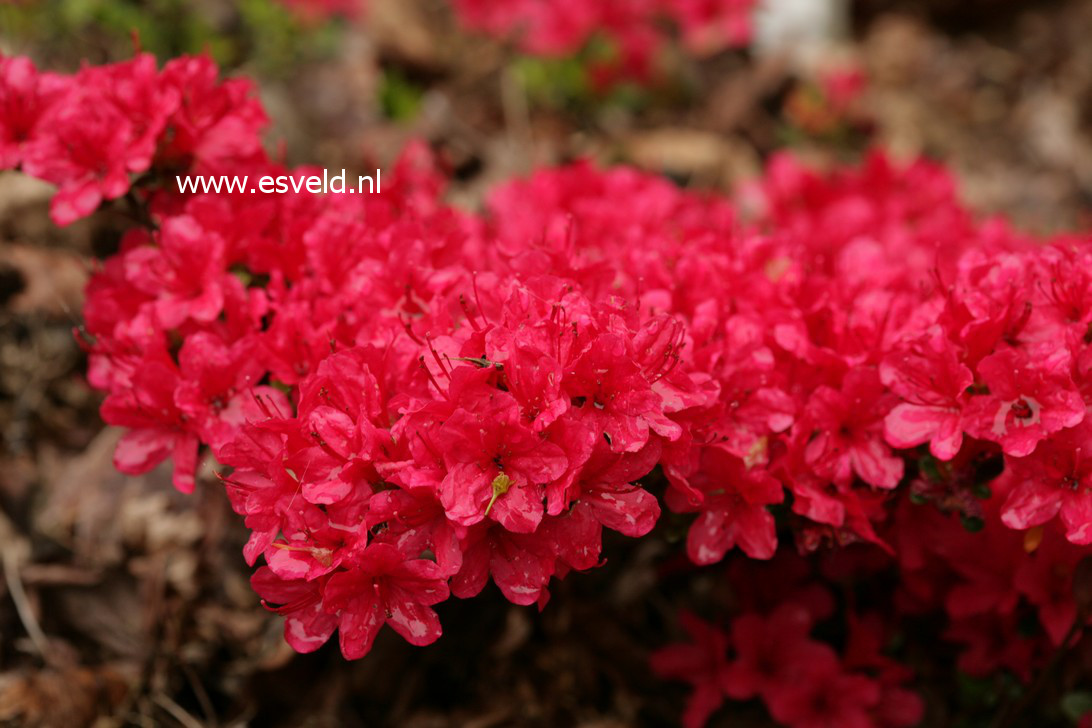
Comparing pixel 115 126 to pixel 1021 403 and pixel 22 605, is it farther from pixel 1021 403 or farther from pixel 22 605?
pixel 1021 403

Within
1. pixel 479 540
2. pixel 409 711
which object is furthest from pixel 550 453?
pixel 409 711

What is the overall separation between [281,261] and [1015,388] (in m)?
1.44

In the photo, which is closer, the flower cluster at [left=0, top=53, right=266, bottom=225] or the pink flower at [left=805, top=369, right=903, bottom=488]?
the pink flower at [left=805, top=369, right=903, bottom=488]

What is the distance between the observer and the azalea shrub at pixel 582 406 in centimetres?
155

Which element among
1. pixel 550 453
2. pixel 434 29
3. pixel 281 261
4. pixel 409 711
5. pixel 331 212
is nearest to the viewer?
pixel 550 453

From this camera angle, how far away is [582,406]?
159cm

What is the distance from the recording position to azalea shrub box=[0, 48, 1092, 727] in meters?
1.55

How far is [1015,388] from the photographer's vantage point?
1658mm

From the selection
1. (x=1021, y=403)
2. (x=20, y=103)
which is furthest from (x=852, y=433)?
(x=20, y=103)

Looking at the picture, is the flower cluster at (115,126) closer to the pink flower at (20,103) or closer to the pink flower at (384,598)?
the pink flower at (20,103)

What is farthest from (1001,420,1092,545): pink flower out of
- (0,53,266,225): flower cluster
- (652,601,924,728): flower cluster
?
(0,53,266,225): flower cluster

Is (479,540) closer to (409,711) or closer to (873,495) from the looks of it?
(873,495)

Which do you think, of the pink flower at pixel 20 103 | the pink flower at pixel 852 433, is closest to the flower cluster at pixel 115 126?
the pink flower at pixel 20 103

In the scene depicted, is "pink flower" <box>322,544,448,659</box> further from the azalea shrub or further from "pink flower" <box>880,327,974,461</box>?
"pink flower" <box>880,327,974,461</box>
